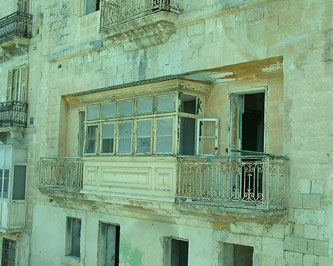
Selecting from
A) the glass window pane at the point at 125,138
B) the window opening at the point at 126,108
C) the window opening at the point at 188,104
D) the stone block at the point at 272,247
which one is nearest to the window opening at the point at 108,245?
the glass window pane at the point at 125,138

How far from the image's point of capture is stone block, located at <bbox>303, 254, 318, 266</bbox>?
8.48 meters

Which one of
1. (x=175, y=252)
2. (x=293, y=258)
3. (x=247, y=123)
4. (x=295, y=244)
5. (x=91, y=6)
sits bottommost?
(x=175, y=252)

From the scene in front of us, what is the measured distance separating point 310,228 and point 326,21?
3.81 meters

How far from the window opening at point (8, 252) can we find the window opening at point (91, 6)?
8.74 m

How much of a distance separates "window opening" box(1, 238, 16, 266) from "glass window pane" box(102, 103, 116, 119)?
24.9ft

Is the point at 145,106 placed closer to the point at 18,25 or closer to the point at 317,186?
the point at 317,186

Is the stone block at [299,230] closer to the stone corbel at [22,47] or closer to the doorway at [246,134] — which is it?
the doorway at [246,134]

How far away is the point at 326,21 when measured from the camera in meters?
8.64

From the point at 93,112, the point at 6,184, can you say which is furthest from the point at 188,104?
the point at 6,184

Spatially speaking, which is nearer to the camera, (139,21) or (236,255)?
(236,255)

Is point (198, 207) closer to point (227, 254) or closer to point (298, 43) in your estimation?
point (227, 254)

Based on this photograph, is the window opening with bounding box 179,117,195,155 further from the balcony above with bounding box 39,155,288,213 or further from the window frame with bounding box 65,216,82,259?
the window frame with bounding box 65,216,82,259

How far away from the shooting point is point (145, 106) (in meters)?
11.5

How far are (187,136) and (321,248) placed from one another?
3.86 m
